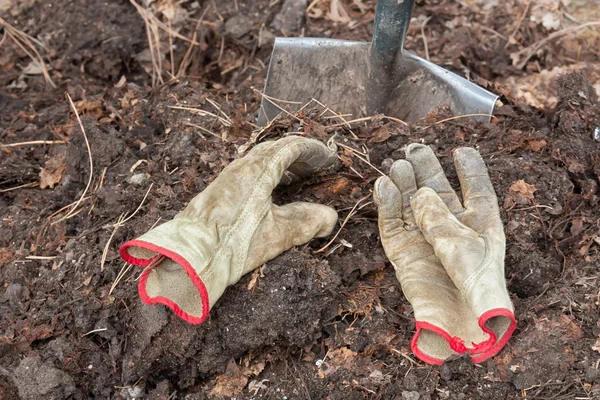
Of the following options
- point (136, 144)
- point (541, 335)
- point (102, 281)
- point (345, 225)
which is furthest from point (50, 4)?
point (541, 335)

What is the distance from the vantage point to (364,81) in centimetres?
311

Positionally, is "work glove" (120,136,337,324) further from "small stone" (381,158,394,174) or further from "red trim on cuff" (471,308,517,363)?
"red trim on cuff" (471,308,517,363)

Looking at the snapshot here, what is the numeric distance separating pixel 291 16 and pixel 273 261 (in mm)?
2051

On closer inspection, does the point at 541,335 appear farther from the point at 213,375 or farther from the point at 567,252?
the point at 213,375

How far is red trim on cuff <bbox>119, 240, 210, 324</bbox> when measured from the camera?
2.00m

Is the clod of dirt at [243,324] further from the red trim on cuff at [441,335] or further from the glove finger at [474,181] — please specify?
the glove finger at [474,181]

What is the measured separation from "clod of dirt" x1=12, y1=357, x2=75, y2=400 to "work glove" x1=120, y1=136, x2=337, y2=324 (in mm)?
492

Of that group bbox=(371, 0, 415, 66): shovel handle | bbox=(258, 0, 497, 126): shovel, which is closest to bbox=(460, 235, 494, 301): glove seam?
bbox=(258, 0, 497, 126): shovel

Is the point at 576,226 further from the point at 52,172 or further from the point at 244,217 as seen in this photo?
the point at 52,172

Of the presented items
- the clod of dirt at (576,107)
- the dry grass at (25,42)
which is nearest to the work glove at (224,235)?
the clod of dirt at (576,107)

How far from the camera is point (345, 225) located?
103 inches

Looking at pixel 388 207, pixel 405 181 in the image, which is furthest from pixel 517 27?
pixel 388 207

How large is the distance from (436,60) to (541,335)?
190 cm

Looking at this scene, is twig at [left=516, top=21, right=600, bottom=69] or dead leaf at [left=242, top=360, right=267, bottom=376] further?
twig at [left=516, top=21, right=600, bottom=69]
